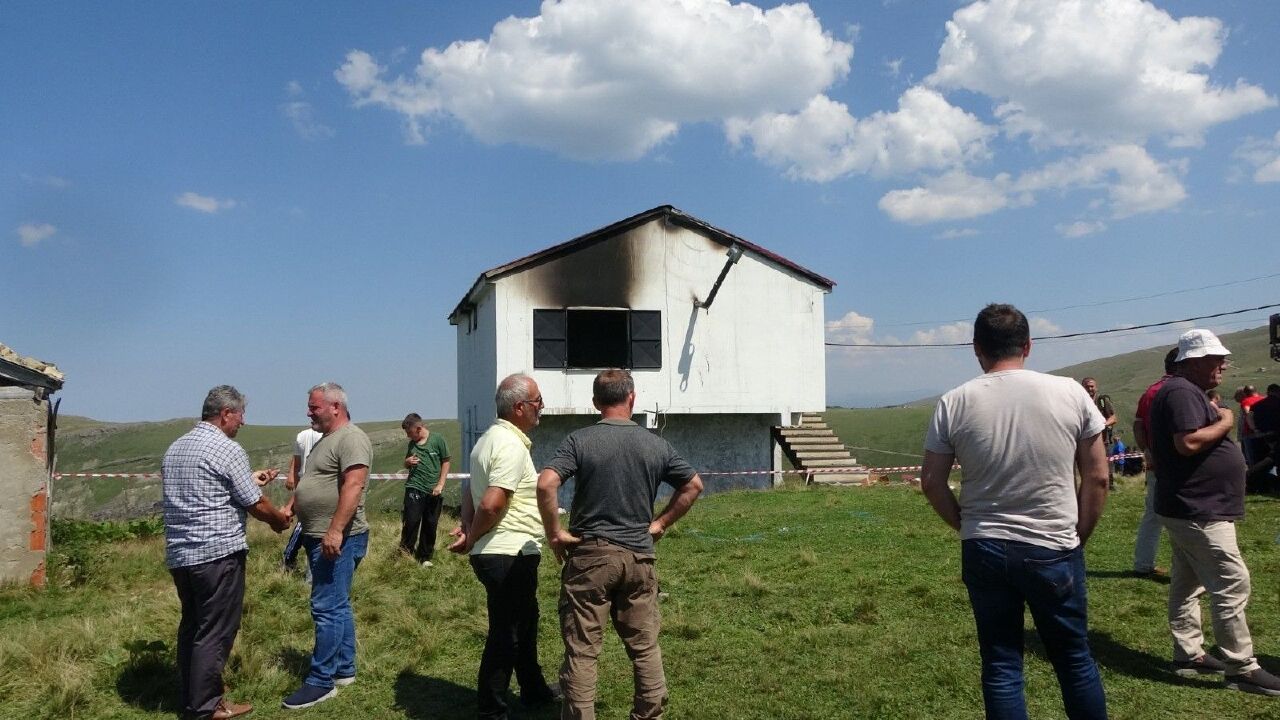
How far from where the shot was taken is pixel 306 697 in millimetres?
5121

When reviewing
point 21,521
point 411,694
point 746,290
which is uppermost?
point 746,290

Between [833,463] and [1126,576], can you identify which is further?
[833,463]

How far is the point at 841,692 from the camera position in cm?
490

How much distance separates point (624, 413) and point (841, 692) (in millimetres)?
2122

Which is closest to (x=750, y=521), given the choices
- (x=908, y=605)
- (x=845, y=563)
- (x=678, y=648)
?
(x=845, y=563)

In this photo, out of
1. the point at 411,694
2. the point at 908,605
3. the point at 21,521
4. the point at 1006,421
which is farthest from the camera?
the point at 21,521

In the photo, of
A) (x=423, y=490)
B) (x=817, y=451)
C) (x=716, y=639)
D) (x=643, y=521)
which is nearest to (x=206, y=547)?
(x=643, y=521)

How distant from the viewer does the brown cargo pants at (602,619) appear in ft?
13.2

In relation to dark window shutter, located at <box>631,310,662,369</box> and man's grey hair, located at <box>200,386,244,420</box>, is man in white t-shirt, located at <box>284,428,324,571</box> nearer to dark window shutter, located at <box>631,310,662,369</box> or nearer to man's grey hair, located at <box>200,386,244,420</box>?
man's grey hair, located at <box>200,386,244,420</box>

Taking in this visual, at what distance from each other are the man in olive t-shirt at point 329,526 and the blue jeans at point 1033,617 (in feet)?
11.3

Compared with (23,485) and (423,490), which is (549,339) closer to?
(423,490)

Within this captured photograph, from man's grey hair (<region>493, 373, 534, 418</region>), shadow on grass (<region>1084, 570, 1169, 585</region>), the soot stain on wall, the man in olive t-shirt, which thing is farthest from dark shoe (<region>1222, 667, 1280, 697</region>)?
the soot stain on wall

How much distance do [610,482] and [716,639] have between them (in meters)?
2.53

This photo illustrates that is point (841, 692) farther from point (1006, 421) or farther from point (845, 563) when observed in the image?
point (845, 563)
